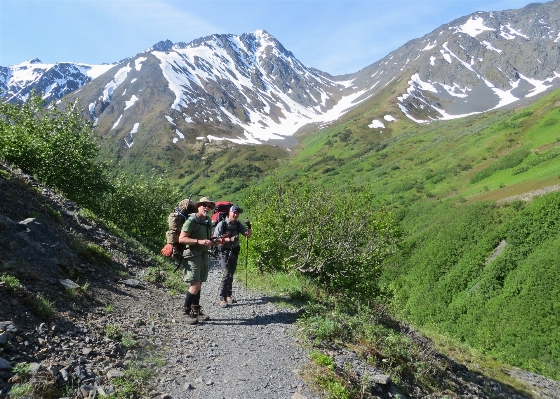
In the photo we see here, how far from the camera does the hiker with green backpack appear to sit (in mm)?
9633

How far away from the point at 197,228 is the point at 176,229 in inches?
27.8

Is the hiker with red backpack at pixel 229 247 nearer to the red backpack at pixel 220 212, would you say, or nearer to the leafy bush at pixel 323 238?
the red backpack at pixel 220 212

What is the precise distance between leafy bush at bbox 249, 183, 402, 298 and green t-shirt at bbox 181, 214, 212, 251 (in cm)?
720

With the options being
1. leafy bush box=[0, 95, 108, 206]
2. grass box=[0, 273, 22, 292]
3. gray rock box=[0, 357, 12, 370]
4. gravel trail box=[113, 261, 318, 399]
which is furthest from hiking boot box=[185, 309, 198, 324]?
leafy bush box=[0, 95, 108, 206]

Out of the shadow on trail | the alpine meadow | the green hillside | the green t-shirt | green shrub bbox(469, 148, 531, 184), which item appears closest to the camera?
the green t-shirt

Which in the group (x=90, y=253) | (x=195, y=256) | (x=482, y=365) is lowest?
(x=482, y=365)

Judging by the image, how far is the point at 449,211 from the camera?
43.8 metres

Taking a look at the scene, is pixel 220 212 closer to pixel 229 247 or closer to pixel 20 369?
pixel 229 247

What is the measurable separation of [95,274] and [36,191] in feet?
21.2

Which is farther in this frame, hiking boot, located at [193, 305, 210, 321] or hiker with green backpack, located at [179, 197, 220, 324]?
hiking boot, located at [193, 305, 210, 321]

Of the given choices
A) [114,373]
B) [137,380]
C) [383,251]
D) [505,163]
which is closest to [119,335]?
[114,373]

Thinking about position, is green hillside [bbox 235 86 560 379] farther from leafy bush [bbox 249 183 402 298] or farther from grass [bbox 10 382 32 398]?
grass [bbox 10 382 32 398]

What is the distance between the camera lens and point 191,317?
9930mm

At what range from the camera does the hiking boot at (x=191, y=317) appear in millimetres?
9681
